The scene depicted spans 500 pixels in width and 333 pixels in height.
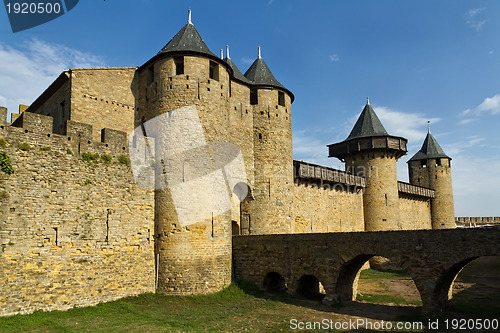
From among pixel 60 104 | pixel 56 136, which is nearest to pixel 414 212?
pixel 60 104

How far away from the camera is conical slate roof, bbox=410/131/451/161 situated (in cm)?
3722

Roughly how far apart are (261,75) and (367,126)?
1136 centimetres

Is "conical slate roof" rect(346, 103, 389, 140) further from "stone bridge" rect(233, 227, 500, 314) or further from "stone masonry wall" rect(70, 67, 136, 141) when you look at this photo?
"stone masonry wall" rect(70, 67, 136, 141)

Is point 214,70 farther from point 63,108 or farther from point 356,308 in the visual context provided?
point 356,308

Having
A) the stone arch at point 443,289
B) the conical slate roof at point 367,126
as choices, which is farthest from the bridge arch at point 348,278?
the conical slate roof at point 367,126

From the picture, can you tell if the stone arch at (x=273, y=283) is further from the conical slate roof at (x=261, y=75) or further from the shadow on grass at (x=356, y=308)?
the conical slate roof at (x=261, y=75)

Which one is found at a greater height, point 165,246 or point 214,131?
point 214,131

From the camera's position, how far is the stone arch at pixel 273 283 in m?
17.2

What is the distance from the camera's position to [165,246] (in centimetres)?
1559

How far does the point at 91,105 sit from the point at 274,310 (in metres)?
11.6

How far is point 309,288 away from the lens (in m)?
17.1

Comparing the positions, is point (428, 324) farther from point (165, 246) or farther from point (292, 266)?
point (165, 246)

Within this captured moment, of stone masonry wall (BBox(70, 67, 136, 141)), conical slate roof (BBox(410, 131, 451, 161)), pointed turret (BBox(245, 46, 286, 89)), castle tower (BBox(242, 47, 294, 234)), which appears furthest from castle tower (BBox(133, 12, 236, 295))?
conical slate roof (BBox(410, 131, 451, 161))

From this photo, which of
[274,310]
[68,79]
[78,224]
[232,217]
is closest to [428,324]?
[274,310]
